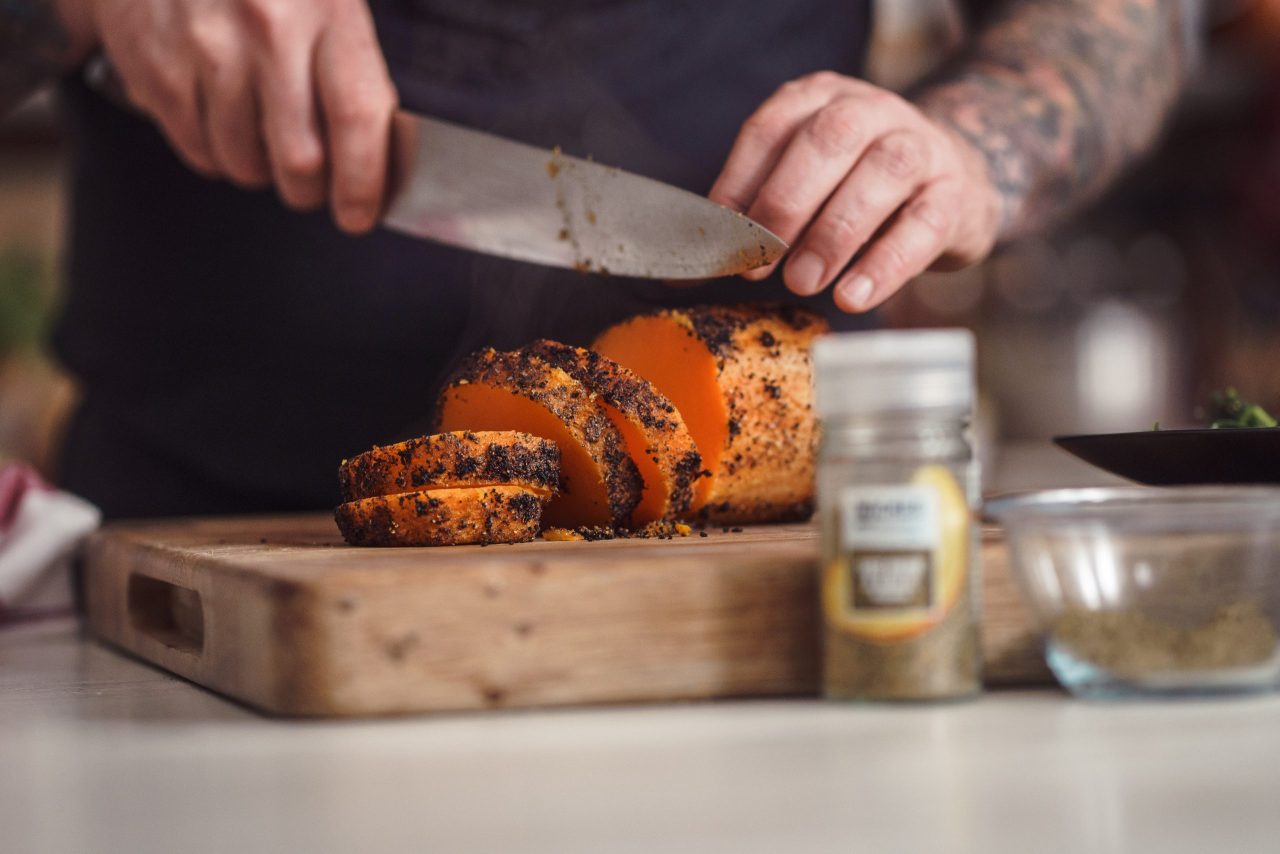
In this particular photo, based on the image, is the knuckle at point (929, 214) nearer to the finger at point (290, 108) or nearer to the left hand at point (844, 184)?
the left hand at point (844, 184)

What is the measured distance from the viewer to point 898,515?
863mm

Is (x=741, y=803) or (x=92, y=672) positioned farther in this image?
(x=92, y=672)

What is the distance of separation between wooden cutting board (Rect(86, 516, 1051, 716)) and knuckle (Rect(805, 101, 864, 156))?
1.76ft

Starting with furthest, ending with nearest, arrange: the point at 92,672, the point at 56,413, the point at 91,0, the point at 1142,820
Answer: the point at 56,413
the point at 91,0
the point at 92,672
the point at 1142,820

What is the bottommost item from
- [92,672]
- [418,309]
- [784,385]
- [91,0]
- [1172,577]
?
[92,672]

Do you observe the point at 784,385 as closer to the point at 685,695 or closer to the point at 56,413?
the point at 685,695

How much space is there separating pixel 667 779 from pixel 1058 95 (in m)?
1.45

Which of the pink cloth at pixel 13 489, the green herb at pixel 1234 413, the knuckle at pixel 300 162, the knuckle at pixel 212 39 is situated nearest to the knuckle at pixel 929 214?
the green herb at pixel 1234 413

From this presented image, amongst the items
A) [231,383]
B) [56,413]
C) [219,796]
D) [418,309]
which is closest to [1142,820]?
[219,796]

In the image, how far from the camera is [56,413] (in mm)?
3832

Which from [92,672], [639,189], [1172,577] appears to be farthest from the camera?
[639,189]

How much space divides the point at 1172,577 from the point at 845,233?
640 mm

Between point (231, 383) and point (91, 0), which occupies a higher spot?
point (91, 0)

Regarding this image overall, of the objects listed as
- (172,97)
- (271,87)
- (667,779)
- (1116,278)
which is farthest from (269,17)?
(1116,278)
